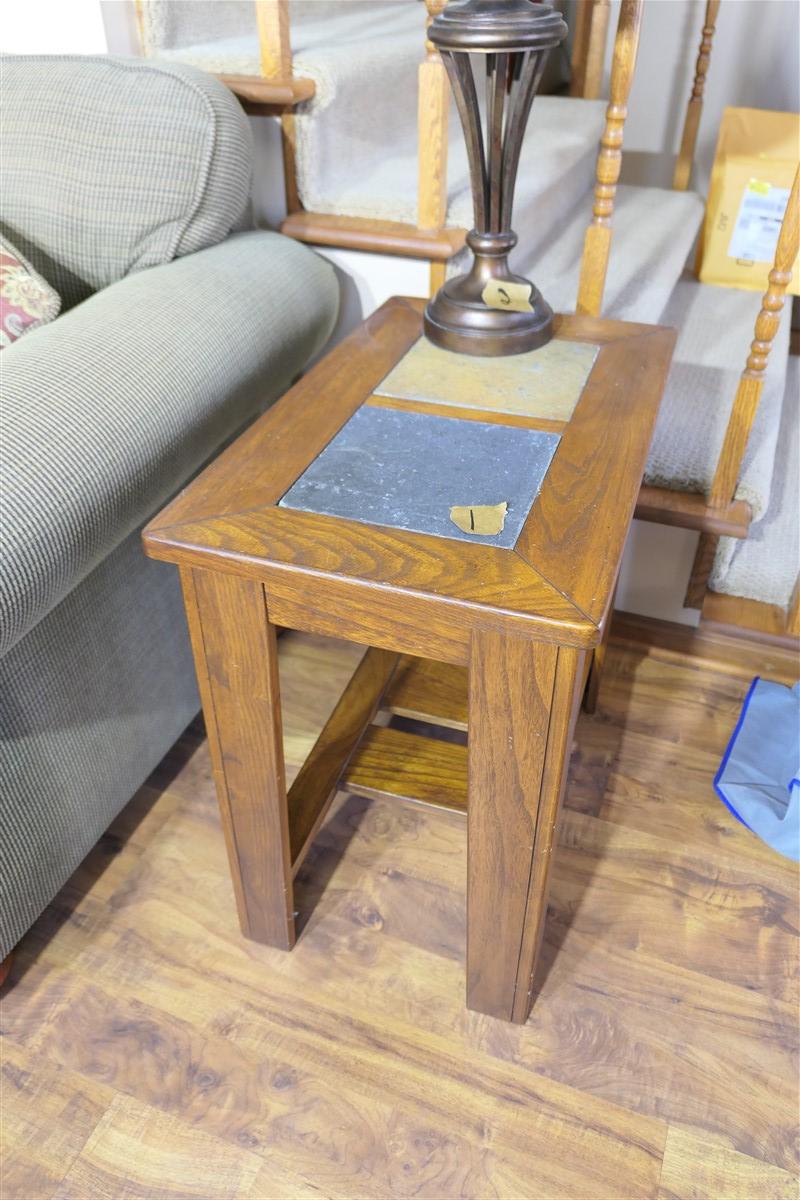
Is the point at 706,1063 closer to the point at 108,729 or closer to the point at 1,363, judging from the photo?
the point at 108,729

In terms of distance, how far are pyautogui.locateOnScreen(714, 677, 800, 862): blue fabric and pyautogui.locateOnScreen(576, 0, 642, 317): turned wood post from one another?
644mm

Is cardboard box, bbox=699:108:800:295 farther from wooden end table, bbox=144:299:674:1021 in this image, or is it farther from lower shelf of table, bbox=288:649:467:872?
lower shelf of table, bbox=288:649:467:872

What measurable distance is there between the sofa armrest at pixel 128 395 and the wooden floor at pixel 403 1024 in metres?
0.47

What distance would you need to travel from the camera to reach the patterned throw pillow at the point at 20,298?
1027 millimetres

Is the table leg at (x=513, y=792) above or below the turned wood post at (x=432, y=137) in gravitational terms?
below

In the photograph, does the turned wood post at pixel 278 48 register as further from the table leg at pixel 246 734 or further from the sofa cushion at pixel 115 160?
the table leg at pixel 246 734

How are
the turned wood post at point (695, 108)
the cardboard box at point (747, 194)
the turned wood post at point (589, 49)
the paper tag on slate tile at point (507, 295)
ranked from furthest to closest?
the turned wood post at point (589, 49), the turned wood post at point (695, 108), the cardboard box at point (747, 194), the paper tag on slate tile at point (507, 295)

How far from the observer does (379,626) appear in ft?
2.35

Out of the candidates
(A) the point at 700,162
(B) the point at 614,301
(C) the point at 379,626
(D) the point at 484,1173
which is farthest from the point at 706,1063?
(A) the point at 700,162

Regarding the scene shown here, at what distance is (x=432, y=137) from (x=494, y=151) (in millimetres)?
307

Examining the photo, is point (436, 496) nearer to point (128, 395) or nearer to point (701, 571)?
point (128, 395)

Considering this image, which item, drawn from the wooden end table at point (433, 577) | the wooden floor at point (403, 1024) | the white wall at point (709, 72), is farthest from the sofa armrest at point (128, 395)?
the white wall at point (709, 72)

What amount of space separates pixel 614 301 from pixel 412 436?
2.71ft

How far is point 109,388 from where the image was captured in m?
0.89
